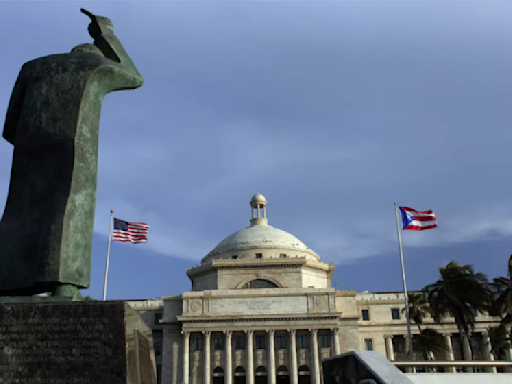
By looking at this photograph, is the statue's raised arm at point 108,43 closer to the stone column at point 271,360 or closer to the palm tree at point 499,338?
the palm tree at point 499,338

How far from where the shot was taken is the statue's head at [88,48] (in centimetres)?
920

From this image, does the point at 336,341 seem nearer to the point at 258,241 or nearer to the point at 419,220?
the point at 258,241

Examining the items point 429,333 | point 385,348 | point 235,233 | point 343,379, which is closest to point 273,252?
point 235,233

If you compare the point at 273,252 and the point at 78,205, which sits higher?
the point at 273,252

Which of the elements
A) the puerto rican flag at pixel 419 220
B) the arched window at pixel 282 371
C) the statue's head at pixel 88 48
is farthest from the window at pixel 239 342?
the statue's head at pixel 88 48

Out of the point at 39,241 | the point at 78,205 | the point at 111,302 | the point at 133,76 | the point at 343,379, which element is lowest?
the point at 343,379

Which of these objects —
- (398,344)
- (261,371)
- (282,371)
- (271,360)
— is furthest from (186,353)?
(398,344)

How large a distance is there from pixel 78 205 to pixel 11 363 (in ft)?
8.28

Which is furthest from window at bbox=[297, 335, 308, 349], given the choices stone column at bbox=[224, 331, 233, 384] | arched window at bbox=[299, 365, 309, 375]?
stone column at bbox=[224, 331, 233, 384]

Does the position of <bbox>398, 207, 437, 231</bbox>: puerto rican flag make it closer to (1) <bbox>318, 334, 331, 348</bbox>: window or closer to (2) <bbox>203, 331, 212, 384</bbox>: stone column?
(1) <bbox>318, 334, 331, 348</bbox>: window

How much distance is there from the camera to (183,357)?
2207 inches

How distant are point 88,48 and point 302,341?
52274mm

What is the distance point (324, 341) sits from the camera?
56.3 m

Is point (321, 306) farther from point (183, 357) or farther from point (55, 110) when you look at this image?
point (55, 110)
